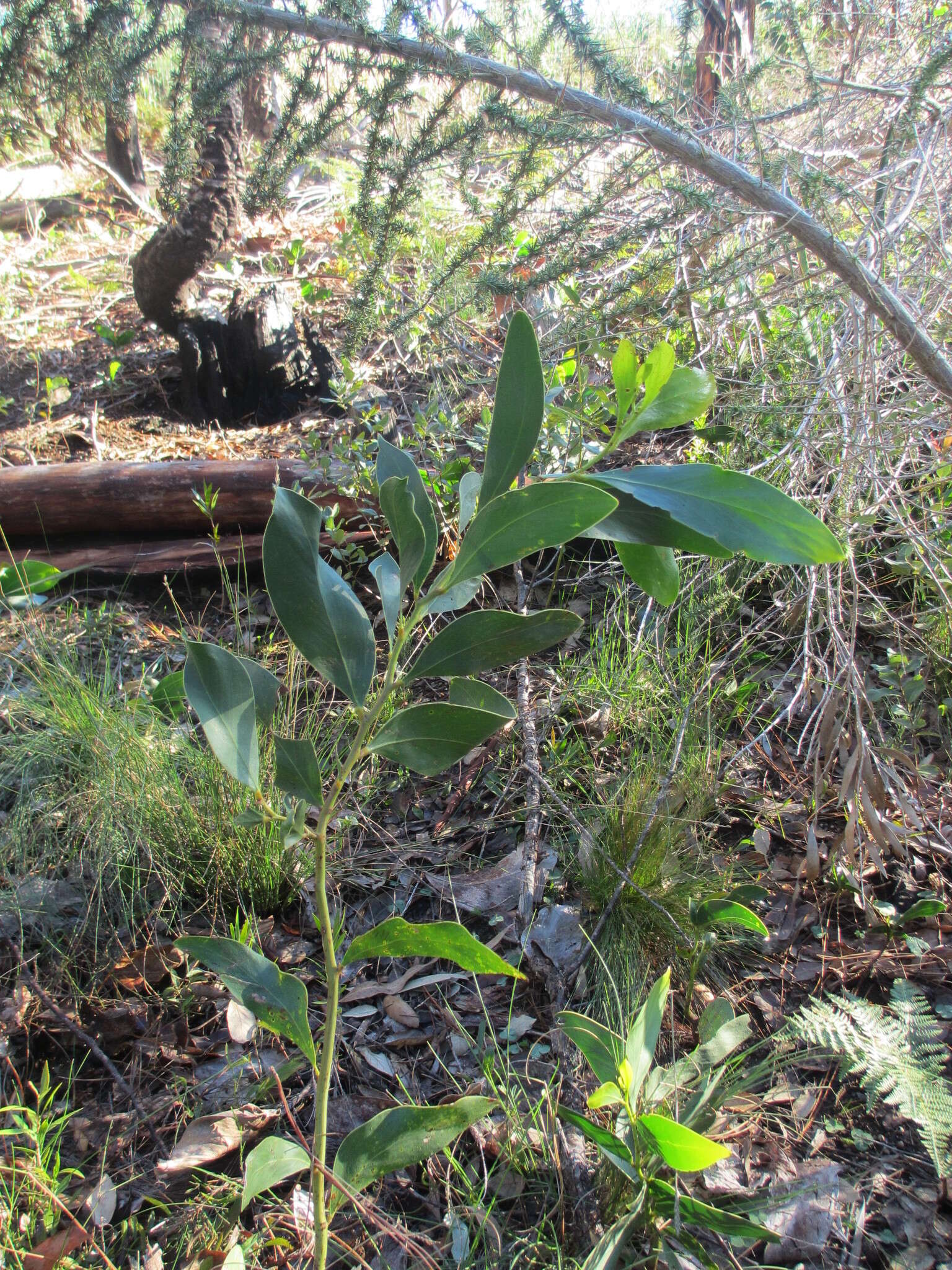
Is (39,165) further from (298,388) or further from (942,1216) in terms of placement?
(942,1216)

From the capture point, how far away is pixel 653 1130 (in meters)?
1.05

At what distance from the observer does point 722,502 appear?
0.69 m

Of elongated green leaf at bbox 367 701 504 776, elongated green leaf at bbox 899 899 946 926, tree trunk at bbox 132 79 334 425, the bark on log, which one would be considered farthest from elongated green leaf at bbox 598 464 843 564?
tree trunk at bbox 132 79 334 425

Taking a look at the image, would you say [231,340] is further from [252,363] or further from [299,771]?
[299,771]

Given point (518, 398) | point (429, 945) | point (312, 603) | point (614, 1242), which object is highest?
point (518, 398)

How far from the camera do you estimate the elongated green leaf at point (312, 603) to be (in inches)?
32.1

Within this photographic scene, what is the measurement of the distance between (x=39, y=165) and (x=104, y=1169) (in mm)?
8533

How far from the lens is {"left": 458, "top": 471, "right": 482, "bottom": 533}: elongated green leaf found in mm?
847

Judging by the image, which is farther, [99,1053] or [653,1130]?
[99,1053]

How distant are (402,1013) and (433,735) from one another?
1119mm

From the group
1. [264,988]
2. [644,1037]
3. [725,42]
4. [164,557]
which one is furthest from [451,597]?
[725,42]

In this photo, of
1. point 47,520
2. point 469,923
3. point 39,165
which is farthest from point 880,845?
point 39,165

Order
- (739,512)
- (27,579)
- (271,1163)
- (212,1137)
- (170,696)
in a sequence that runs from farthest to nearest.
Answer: (27,579) → (170,696) → (212,1137) → (271,1163) → (739,512)

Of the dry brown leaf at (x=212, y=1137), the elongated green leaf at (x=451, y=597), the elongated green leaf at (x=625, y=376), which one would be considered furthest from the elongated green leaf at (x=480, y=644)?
the dry brown leaf at (x=212, y=1137)
